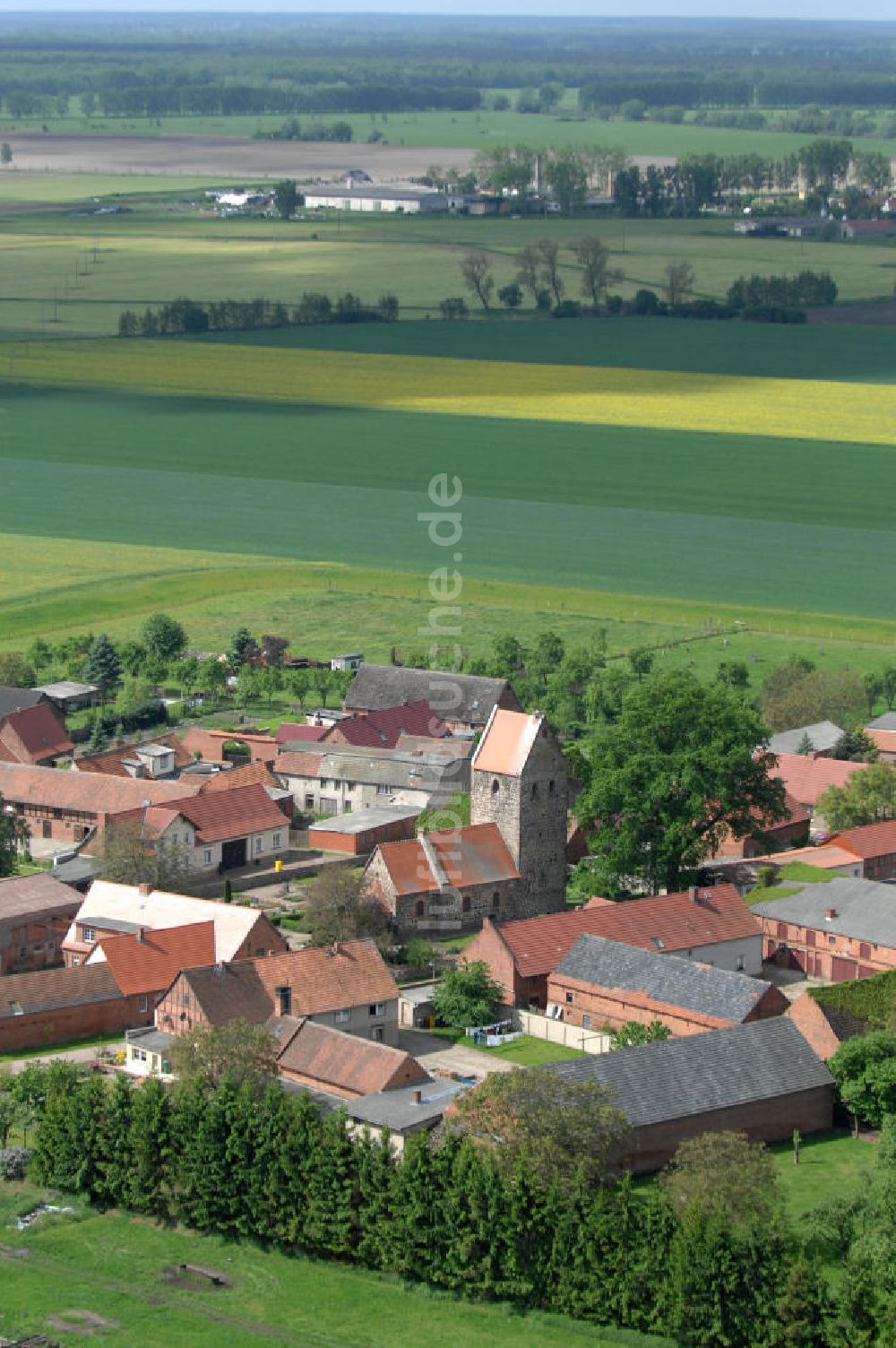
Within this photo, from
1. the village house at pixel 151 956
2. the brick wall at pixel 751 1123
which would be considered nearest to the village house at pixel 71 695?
the village house at pixel 151 956

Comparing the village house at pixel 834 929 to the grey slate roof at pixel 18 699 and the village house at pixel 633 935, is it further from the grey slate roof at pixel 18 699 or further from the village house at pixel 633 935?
the grey slate roof at pixel 18 699

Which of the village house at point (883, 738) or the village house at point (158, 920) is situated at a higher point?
the village house at point (158, 920)

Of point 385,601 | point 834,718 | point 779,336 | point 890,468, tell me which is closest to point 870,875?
point 834,718

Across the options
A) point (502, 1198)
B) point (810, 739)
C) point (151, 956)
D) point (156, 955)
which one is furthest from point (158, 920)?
point (810, 739)

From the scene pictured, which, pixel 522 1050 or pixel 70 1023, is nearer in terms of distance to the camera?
pixel 522 1050

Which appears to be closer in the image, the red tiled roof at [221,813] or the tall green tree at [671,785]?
the tall green tree at [671,785]

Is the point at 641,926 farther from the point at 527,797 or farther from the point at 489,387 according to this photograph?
the point at 489,387

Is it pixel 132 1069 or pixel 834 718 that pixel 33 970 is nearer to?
pixel 132 1069
